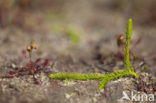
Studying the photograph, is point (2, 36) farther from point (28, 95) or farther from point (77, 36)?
point (28, 95)

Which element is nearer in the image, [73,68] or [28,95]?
[28,95]

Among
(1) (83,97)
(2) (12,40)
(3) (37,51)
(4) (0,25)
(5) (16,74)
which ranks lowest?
(1) (83,97)

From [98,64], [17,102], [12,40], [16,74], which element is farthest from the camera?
[12,40]

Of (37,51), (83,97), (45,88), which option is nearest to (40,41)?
(37,51)

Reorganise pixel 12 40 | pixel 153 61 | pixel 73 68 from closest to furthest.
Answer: pixel 73 68
pixel 153 61
pixel 12 40

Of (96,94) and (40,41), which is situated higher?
(40,41)

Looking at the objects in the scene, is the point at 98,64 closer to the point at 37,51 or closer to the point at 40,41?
the point at 37,51

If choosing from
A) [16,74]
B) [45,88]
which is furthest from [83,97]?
[16,74]

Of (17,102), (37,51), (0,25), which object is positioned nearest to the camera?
(17,102)

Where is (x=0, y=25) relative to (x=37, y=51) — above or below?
above
